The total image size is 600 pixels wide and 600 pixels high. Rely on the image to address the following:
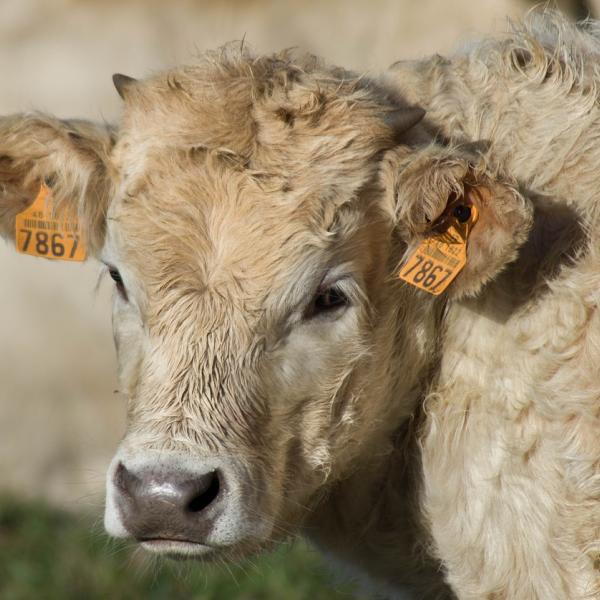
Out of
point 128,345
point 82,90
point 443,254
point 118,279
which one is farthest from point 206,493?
point 82,90

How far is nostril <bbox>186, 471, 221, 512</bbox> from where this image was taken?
129 inches

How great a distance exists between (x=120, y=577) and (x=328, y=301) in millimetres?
3136

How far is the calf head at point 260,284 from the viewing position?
3.39m

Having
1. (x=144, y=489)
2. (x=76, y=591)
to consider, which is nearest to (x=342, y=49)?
(x=76, y=591)

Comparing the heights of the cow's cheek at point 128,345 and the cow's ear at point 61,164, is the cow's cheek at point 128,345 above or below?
below

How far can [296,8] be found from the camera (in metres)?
8.45

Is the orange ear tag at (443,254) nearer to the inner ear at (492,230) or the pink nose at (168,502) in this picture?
the inner ear at (492,230)

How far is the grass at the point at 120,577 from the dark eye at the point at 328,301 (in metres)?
2.48

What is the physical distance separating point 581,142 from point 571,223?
0.87 feet

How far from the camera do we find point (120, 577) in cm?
627

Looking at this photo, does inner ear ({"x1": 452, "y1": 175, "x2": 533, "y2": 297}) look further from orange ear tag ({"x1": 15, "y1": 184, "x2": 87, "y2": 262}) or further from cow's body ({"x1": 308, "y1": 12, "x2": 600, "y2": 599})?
orange ear tag ({"x1": 15, "y1": 184, "x2": 87, "y2": 262})

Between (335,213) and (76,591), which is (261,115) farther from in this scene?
(76,591)

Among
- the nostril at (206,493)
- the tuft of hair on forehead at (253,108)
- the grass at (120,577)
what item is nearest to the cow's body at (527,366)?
the tuft of hair on forehead at (253,108)

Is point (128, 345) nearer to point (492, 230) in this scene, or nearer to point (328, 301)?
point (328, 301)
